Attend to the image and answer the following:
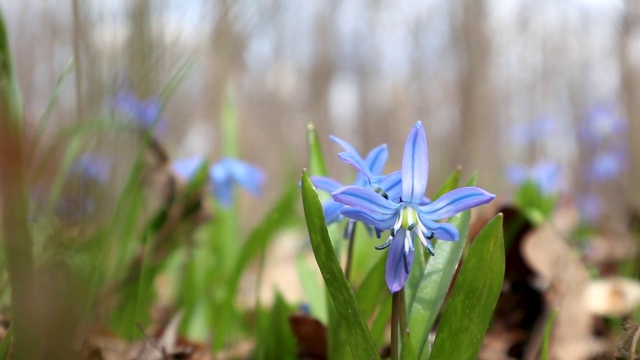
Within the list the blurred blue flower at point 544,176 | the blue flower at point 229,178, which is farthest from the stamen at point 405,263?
the blurred blue flower at point 544,176

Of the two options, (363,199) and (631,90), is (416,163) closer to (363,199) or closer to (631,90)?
(363,199)

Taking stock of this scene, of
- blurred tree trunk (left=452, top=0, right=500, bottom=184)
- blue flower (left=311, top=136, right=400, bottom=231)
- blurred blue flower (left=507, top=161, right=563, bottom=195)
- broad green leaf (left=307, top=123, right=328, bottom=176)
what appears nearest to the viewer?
blue flower (left=311, top=136, right=400, bottom=231)

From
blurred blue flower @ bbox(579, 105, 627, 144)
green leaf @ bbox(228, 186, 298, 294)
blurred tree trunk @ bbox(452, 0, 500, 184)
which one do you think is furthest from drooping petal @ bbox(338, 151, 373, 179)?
blurred tree trunk @ bbox(452, 0, 500, 184)

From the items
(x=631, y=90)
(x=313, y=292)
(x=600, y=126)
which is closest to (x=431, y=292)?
(x=313, y=292)

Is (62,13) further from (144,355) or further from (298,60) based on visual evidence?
(298,60)

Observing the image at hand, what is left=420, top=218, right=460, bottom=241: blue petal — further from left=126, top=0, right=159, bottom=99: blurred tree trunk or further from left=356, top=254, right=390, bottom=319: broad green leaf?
left=126, top=0, right=159, bottom=99: blurred tree trunk
